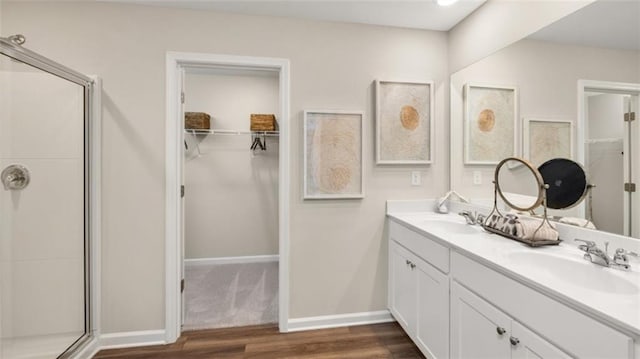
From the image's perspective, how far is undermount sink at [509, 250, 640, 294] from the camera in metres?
1.05

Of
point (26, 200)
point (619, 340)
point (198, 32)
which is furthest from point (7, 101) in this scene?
point (619, 340)

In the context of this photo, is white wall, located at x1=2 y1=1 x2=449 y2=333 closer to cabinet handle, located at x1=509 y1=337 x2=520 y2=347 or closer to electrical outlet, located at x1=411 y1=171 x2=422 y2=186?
electrical outlet, located at x1=411 y1=171 x2=422 y2=186

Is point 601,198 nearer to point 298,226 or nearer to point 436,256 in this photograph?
point 436,256

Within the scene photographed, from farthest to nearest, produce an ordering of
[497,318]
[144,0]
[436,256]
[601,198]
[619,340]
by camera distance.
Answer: [144,0]
[436,256]
[601,198]
[497,318]
[619,340]

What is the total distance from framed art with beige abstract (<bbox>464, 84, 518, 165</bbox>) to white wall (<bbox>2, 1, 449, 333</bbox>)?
230 mm

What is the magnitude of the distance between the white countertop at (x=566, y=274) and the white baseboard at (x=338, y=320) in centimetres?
96

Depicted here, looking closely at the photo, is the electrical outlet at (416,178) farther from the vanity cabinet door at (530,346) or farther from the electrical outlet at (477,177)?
the vanity cabinet door at (530,346)

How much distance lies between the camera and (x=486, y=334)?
1219 millimetres

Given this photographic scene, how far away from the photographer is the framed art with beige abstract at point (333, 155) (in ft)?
7.08

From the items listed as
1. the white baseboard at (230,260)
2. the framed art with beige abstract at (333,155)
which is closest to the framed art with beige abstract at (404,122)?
the framed art with beige abstract at (333,155)

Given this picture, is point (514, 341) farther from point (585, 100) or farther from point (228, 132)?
point (228, 132)

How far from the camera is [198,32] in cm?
205

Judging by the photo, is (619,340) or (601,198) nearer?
(619,340)

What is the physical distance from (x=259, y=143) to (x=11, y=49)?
226 centimetres
